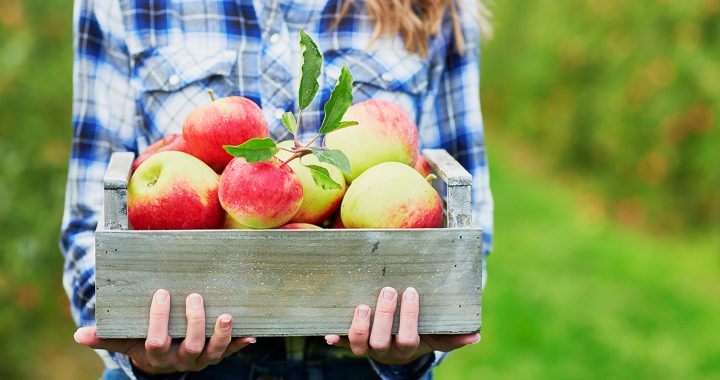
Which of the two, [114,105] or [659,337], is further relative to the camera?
[659,337]

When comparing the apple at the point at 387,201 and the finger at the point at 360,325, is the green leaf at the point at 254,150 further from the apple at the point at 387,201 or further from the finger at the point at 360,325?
the finger at the point at 360,325

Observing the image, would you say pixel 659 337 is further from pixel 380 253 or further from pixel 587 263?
pixel 380 253

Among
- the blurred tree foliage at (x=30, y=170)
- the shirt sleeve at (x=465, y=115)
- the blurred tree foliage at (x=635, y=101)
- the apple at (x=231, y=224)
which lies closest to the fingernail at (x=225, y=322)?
the apple at (x=231, y=224)

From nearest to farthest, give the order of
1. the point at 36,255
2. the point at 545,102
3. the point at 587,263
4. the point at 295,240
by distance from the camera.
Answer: the point at 295,240
the point at 36,255
the point at 587,263
the point at 545,102

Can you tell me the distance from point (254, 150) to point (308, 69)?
172 millimetres

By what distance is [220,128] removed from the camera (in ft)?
4.68

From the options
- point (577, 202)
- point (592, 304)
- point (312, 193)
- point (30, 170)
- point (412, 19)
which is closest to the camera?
point (312, 193)

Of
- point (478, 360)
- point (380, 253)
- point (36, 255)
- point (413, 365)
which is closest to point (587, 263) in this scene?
point (478, 360)

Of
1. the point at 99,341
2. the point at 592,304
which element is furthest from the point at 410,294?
the point at 592,304

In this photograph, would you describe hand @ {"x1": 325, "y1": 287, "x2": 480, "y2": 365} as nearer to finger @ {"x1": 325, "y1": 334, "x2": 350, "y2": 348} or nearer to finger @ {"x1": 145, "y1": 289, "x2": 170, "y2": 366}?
finger @ {"x1": 325, "y1": 334, "x2": 350, "y2": 348}

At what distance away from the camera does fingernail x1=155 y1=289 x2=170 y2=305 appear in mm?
1337

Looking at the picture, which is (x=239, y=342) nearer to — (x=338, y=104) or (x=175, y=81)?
(x=338, y=104)

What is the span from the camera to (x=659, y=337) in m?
4.77

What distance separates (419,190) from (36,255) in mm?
2643
